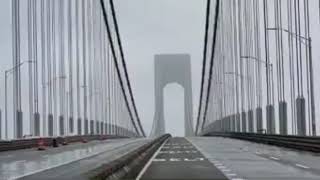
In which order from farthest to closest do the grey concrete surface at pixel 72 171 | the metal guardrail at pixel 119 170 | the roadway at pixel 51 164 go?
the roadway at pixel 51 164
the grey concrete surface at pixel 72 171
the metal guardrail at pixel 119 170

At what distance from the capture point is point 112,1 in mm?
87250

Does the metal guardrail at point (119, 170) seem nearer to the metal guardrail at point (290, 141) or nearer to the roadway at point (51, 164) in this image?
the roadway at point (51, 164)

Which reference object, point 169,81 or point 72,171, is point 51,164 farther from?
point 169,81

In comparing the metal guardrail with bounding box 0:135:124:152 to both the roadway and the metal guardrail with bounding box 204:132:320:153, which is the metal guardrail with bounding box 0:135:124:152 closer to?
the roadway

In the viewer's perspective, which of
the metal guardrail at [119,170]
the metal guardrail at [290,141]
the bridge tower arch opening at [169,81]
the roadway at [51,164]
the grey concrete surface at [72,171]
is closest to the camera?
the metal guardrail at [119,170]

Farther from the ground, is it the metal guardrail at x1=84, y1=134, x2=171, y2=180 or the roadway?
the metal guardrail at x1=84, y1=134, x2=171, y2=180

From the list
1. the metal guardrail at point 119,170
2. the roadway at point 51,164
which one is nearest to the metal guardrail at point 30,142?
the roadway at point 51,164

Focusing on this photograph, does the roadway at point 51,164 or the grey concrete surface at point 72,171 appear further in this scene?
the roadway at point 51,164

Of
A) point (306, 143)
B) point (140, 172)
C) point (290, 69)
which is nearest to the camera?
point (140, 172)

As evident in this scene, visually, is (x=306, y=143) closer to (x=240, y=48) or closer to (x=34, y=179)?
(x=34, y=179)

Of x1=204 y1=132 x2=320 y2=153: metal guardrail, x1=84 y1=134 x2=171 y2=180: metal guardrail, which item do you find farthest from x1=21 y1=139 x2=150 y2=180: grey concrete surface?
x1=204 y1=132 x2=320 y2=153: metal guardrail

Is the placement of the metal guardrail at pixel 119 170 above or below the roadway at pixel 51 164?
above

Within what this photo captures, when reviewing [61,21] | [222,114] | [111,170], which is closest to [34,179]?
[111,170]

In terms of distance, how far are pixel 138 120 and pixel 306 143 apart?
100371 mm
